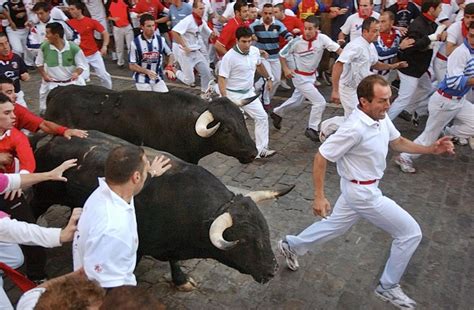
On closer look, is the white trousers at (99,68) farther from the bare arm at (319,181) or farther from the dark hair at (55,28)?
the bare arm at (319,181)

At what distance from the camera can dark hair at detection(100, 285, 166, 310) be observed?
234cm

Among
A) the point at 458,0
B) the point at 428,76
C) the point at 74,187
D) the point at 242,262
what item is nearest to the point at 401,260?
the point at 242,262

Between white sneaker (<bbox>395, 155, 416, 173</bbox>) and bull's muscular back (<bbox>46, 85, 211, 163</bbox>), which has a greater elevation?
bull's muscular back (<bbox>46, 85, 211, 163</bbox>)

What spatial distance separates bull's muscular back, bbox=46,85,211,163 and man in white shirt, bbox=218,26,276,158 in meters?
1.38

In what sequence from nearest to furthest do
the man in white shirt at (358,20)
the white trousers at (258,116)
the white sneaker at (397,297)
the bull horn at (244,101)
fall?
the white sneaker at (397,297) → the bull horn at (244,101) → the white trousers at (258,116) → the man in white shirt at (358,20)

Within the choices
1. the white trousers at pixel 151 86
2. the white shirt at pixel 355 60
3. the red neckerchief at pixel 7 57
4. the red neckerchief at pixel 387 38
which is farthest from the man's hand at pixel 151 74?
the red neckerchief at pixel 387 38

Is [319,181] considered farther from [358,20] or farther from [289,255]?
[358,20]

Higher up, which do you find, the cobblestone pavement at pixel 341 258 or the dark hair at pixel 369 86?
the dark hair at pixel 369 86

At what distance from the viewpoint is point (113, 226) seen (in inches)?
140

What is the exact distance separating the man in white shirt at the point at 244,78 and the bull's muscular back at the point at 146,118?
4.51ft

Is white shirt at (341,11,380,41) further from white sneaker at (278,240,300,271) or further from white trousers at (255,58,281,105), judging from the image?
white sneaker at (278,240,300,271)

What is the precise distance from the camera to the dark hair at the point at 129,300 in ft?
7.68

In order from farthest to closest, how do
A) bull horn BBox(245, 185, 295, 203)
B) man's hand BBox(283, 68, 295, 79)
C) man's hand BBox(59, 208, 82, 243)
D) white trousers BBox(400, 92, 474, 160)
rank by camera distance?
1. man's hand BBox(283, 68, 295, 79)
2. white trousers BBox(400, 92, 474, 160)
3. bull horn BBox(245, 185, 295, 203)
4. man's hand BBox(59, 208, 82, 243)

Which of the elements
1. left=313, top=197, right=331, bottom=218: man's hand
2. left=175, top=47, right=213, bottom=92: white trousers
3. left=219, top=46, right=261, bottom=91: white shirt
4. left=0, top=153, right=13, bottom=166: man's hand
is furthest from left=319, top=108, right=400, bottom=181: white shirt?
left=175, top=47, right=213, bottom=92: white trousers
